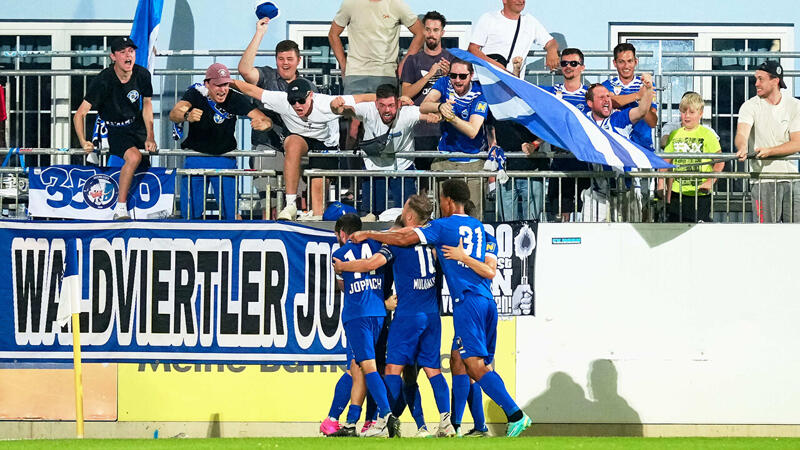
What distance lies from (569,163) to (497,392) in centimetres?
340

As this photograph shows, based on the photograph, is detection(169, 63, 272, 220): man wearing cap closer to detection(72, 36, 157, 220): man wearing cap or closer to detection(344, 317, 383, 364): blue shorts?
detection(72, 36, 157, 220): man wearing cap

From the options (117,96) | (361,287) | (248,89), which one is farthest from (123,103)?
(361,287)

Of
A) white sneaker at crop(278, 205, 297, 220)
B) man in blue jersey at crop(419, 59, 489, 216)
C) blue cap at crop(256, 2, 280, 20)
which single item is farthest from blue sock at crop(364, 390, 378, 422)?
blue cap at crop(256, 2, 280, 20)

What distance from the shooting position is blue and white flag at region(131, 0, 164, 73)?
17.2m

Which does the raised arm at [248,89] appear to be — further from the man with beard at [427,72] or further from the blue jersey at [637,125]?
the blue jersey at [637,125]

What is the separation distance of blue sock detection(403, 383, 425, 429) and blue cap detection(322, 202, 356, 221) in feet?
6.49

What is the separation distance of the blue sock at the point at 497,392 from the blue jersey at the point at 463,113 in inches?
118

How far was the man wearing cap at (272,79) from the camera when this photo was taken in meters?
16.0

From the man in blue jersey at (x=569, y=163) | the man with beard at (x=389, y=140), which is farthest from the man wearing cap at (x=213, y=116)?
the man in blue jersey at (x=569, y=163)

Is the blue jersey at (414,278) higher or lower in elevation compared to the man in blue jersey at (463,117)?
lower

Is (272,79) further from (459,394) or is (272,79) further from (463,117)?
(459,394)

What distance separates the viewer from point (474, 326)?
1366 cm

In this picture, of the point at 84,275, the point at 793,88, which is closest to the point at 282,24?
the point at 84,275

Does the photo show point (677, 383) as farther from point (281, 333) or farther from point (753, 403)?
Result: point (281, 333)
